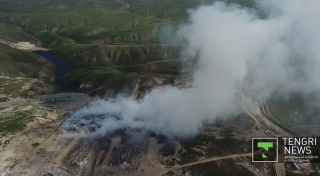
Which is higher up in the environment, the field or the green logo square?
the field

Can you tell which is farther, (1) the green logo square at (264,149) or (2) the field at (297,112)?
(2) the field at (297,112)

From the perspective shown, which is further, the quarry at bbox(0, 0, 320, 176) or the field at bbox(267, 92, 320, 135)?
the field at bbox(267, 92, 320, 135)

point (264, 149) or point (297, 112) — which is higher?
point (297, 112)

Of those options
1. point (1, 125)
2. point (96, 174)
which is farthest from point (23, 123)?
point (96, 174)

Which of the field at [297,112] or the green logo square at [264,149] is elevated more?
the field at [297,112]

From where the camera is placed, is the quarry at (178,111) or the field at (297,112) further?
the field at (297,112)

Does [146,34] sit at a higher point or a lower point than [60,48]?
higher

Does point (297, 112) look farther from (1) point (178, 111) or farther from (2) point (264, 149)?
(1) point (178, 111)

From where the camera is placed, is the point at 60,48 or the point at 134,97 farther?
the point at 60,48

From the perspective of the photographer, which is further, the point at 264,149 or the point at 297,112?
the point at 297,112

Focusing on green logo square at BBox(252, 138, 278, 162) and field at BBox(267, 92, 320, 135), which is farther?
field at BBox(267, 92, 320, 135)

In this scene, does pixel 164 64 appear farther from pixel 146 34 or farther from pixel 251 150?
pixel 251 150
